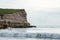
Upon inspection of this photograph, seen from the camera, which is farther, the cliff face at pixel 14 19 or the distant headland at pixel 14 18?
the distant headland at pixel 14 18

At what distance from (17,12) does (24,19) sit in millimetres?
2964

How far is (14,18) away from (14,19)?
0.46 metres

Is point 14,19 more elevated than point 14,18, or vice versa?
point 14,18

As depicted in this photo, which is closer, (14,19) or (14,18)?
(14,19)

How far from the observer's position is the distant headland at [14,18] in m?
78.5

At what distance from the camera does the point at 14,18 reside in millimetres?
84500

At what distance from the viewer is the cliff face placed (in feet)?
257

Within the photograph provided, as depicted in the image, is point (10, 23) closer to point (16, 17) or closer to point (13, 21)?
point (13, 21)

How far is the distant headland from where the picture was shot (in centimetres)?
7853

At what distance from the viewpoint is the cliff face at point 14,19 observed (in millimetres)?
78200

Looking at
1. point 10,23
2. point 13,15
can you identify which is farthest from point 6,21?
point 13,15

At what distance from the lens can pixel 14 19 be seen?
276 feet

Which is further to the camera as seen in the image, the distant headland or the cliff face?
the distant headland

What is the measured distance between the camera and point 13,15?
85.2m
